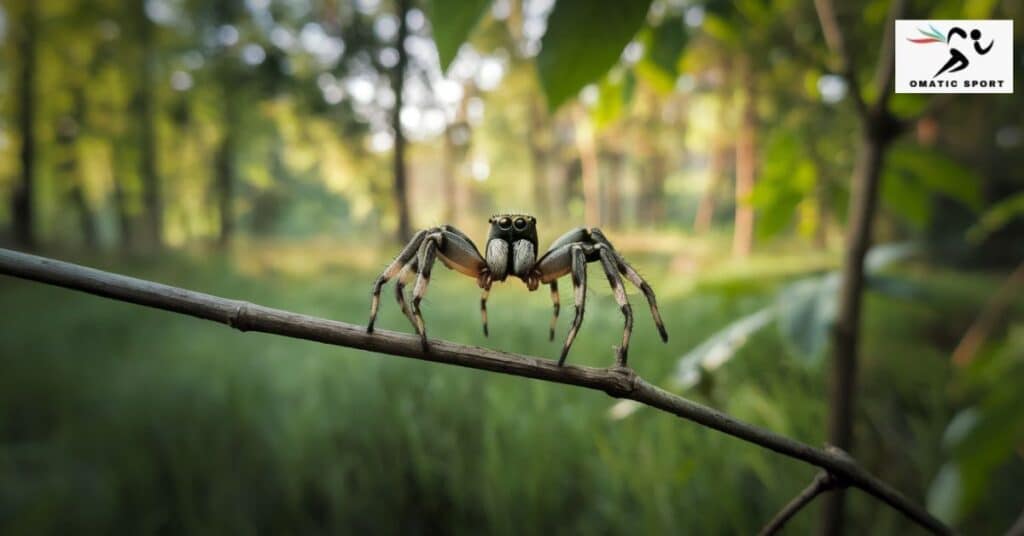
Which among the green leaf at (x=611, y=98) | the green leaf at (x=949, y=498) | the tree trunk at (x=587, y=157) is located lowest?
the green leaf at (x=949, y=498)

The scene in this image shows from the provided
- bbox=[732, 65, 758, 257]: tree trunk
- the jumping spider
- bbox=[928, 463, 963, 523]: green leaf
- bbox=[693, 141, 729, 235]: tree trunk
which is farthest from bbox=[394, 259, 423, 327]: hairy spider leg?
bbox=[693, 141, 729, 235]: tree trunk

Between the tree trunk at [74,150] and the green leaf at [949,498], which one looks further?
the tree trunk at [74,150]

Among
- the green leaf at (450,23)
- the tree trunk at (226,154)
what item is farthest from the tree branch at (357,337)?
the tree trunk at (226,154)

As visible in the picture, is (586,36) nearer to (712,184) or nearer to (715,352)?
(715,352)

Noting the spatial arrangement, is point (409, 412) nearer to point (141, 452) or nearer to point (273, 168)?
point (141, 452)

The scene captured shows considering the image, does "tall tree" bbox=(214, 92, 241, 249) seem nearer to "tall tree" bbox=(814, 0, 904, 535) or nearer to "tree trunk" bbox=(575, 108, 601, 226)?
"tree trunk" bbox=(575, 108, 601, 226)

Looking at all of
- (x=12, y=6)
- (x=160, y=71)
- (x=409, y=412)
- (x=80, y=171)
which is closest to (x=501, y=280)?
(x=409, y=412)

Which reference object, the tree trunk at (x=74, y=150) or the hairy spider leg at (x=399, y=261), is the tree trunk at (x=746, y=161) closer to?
the hairy spider leg at (x=399, y=261)

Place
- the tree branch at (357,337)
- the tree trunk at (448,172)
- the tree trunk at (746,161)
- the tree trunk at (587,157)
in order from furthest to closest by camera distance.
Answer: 1. the tree trunk at (746,161)
2. the tree trunk at (587,157)
3. the tree trunk at (448,172)
4. the tree branch at (357,337)
